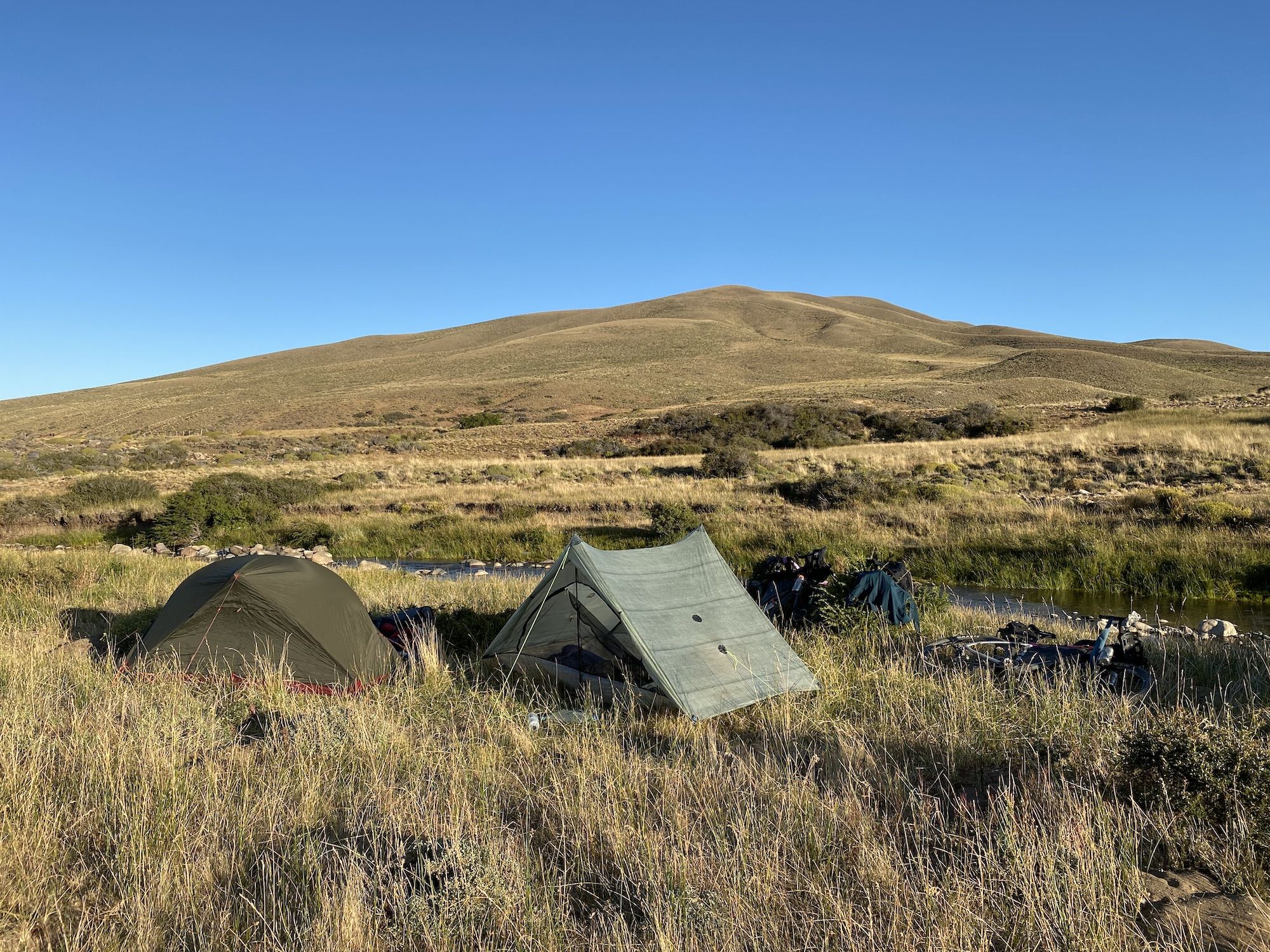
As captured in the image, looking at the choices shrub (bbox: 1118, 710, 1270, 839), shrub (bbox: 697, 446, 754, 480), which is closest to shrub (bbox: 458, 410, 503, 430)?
shrub (bbox: 697, 446, 754, 480)

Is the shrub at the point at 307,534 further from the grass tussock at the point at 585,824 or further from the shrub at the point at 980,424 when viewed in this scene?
the shrub at the point at 980,424

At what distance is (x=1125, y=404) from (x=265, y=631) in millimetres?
51006

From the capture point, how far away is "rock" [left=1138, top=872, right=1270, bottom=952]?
3.16 meters

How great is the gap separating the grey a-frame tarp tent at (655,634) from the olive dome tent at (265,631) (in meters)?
1.44

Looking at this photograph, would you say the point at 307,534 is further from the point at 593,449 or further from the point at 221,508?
the point at 593,449

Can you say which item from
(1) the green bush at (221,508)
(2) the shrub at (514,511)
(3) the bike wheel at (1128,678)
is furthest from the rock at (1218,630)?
(1) the green bush at (221,508)

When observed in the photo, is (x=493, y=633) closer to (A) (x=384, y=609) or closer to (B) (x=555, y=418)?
(A) (x=384, y=609)

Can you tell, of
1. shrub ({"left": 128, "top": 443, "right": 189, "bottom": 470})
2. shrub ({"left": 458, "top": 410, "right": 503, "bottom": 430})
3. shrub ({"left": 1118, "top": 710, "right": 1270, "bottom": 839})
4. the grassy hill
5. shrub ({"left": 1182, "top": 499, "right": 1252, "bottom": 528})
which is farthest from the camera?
the grassy hill

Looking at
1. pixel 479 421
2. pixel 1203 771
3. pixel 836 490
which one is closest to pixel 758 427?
pixel 836 490

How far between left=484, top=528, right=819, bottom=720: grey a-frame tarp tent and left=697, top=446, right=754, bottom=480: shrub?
67.5 ft

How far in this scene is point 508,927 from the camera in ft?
11.0

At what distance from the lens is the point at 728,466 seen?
99.0 feet

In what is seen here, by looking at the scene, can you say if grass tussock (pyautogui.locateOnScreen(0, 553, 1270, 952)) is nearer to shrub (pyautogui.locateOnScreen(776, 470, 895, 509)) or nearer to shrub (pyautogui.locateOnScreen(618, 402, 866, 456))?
shrub (pyautogui.locateOnScreen(776, 470, 895, 509))

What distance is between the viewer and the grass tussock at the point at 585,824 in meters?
3.31
